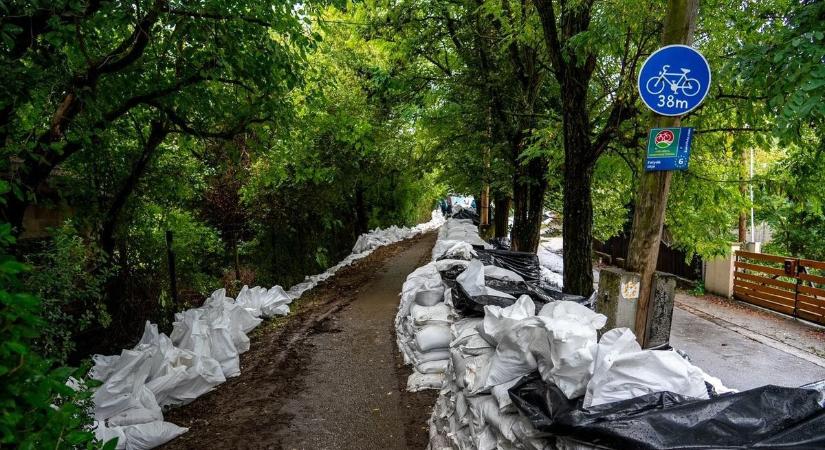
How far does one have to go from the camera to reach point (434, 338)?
5.11m

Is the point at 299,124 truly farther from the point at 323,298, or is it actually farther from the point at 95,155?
the point at 323,298

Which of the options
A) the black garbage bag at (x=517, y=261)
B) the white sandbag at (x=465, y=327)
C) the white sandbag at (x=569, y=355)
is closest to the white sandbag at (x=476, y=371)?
the white sandbag at (x=465, y=327)

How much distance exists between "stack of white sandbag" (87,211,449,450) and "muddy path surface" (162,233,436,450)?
6.1 inches

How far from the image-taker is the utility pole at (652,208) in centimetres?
311

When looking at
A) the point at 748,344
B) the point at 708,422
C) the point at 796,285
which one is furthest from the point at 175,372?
the point at 796,285

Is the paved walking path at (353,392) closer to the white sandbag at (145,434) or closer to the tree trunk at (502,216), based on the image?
the white sandbag at (145,434)

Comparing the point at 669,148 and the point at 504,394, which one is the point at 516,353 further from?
the point at 669,148

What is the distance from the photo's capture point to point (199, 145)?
7113 millimetres

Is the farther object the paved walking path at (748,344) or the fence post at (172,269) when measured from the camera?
the fence post at (172,269)

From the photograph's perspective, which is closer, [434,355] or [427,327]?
[434,355]

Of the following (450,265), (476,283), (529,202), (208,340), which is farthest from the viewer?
(529,202)

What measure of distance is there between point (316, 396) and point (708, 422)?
3.94 meters

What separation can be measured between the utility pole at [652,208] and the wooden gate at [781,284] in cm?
766

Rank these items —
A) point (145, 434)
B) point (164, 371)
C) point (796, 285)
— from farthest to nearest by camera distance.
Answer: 1. point (796, 285)
2. point (164, 371)
3. point (145, 434)
